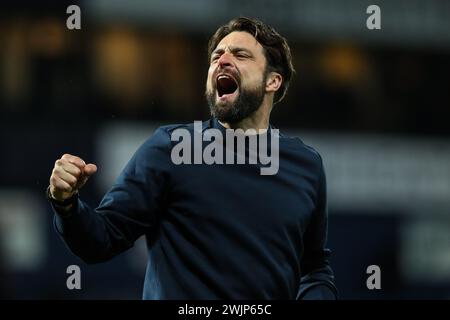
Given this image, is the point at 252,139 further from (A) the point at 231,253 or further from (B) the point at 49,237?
(B) the point at 49,237

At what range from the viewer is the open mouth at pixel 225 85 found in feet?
13.0

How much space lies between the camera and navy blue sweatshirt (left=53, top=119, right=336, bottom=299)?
3.73 meters

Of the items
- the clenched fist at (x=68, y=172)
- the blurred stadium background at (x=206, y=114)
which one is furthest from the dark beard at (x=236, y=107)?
the blurred stadium background at (x=206, y=114)

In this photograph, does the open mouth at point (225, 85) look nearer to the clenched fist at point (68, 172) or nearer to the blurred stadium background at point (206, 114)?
the clenched fist at point (68, 172)

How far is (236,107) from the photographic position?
13.0 feet

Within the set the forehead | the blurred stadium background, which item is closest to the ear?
the forehead

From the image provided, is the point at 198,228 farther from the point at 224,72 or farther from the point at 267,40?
the point at 267,40

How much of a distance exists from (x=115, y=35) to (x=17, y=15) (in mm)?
1576

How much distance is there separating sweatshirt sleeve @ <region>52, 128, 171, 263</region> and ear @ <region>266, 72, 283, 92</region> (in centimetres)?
53

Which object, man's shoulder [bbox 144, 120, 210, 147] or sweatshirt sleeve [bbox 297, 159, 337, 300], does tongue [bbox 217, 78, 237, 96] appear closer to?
man's shoulder [bbox 144, 120, 210, 147]

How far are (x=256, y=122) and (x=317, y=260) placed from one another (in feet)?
1.98

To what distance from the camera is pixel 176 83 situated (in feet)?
56.8

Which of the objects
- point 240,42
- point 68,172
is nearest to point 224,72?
point 240,42

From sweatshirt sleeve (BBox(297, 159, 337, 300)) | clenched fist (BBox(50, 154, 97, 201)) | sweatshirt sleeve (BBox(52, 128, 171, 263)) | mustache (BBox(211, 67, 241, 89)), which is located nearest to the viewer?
clenched fist (BBox(50, 154, 97, 201))
